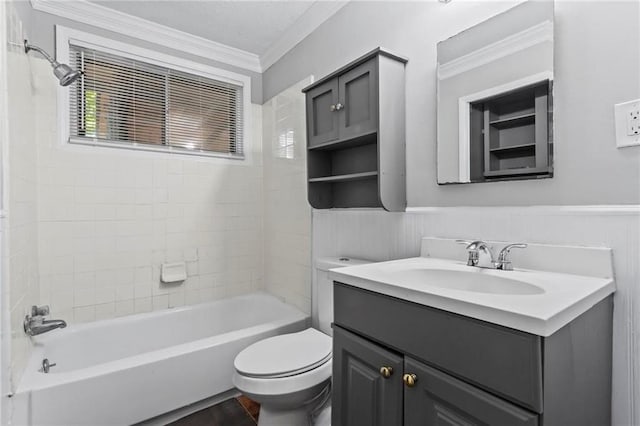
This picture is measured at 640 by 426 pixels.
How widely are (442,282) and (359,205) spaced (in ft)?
2.45

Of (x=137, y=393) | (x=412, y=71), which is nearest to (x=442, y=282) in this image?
(x=412, y=71)

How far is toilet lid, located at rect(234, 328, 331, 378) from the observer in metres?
1.45

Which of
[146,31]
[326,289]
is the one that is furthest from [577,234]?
[146,31]

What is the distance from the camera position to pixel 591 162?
Answer: 39.9 inches

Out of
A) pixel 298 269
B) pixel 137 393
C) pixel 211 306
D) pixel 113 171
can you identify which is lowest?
pixel 137 393

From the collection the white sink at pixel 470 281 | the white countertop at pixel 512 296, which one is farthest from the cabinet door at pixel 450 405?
the white sink at pixel 470 281

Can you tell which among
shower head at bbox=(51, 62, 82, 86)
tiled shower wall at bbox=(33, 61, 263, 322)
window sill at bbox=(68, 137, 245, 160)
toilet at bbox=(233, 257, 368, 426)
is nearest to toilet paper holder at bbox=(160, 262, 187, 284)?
tiled shower wall at bbox=(33, 61, 263, 322)

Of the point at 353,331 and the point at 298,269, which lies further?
the point at 298,269

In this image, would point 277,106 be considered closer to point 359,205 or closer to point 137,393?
point 359,205

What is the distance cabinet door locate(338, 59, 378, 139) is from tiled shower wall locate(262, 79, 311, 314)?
2.14ft

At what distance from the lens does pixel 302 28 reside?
2.28 m

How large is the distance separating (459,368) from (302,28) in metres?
2.26

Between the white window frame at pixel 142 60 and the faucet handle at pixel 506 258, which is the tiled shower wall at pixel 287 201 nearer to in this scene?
the white window frame at pixel 142 60

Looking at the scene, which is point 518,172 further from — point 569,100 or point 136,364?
point 136,364
